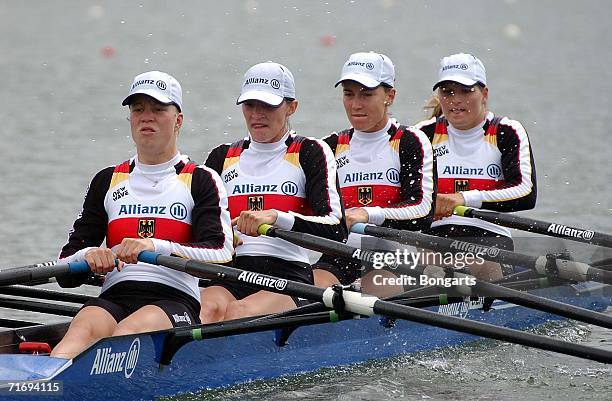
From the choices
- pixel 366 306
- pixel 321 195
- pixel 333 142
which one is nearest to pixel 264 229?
pixel 321 195

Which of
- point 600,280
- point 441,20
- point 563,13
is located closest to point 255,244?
point 600,280

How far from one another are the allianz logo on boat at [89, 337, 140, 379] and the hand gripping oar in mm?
441

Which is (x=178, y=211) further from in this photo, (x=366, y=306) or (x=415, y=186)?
(x=415, y=186)

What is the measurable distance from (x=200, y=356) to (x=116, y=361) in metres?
0.65

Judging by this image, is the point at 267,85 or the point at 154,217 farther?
the point at 267,85

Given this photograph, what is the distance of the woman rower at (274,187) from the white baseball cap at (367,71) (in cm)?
78

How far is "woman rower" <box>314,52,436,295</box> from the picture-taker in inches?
306

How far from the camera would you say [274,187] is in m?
7.07

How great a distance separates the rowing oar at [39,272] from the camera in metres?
5.79

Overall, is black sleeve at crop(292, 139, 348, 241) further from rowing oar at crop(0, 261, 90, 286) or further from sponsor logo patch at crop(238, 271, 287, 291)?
rowing oar at crop(0, 261, 90, 286)

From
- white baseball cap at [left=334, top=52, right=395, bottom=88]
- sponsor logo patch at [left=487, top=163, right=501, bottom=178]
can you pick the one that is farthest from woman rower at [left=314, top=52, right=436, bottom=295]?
sponsor logo patch at [left=487, top=163, right=501, bottom=178]

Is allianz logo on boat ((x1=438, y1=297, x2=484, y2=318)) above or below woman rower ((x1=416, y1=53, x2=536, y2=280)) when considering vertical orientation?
below

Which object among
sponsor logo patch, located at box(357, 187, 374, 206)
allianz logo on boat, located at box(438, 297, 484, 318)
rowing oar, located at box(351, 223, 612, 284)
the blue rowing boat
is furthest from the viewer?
sponsor logo patch, located at box(357, 187, 374, 206)

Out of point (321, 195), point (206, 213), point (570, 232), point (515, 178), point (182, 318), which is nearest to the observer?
point (182, 318)
